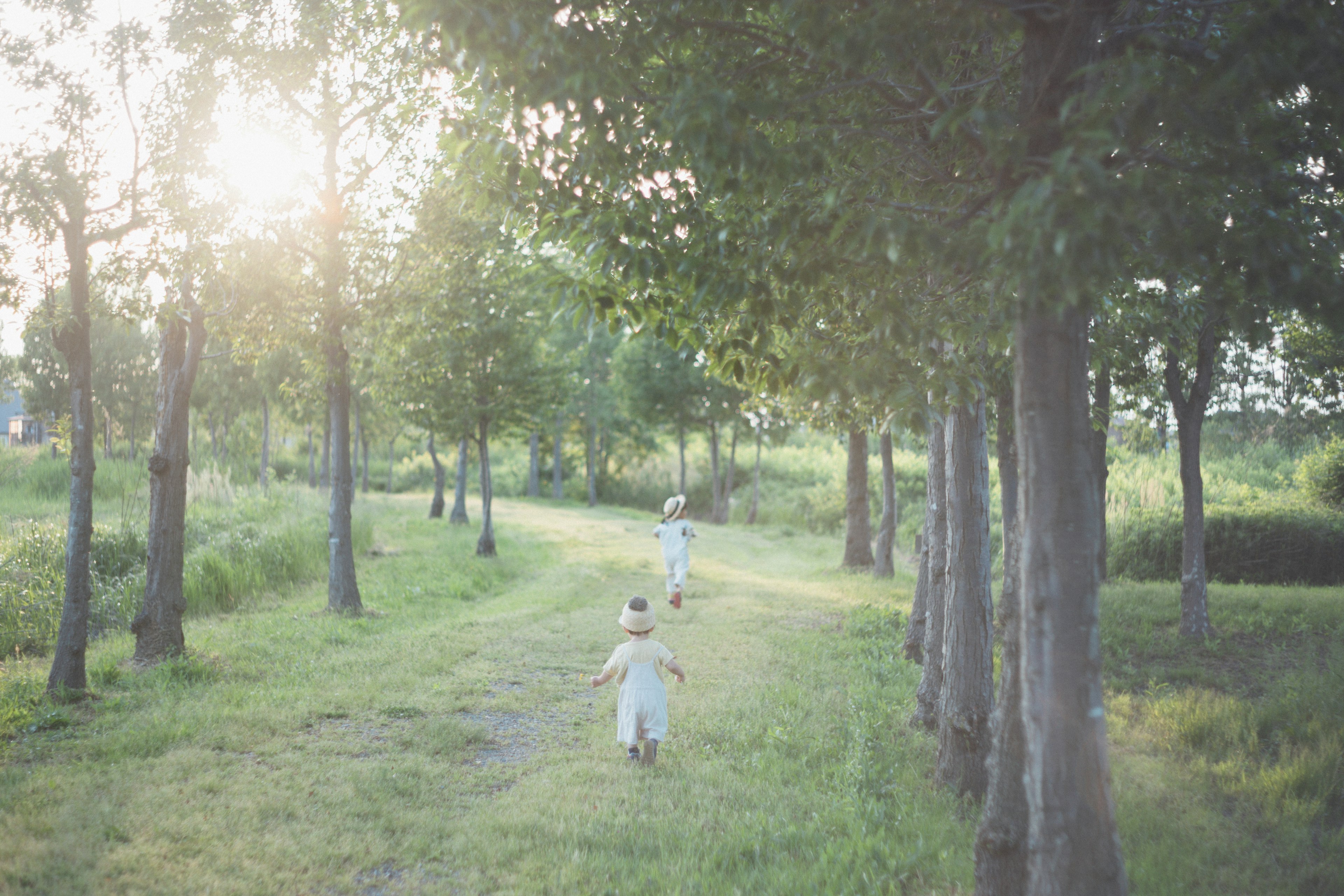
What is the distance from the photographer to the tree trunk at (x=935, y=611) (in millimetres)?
6641

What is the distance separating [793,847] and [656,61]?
4.87 metres

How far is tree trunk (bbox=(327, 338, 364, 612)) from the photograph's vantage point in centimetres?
1088

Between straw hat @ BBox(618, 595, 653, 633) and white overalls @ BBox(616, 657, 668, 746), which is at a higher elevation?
straw hat @ BBox(618, 595, 653, 633)

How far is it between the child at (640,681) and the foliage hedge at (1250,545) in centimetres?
1085

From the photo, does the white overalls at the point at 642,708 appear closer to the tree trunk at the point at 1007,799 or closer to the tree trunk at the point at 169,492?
the tree trunk at the point at 1007,799

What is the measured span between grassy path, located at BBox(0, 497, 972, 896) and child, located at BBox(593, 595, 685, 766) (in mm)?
193

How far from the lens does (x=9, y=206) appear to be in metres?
6.33

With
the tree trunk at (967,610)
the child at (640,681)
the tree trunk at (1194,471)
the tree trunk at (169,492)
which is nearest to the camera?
the tree trunk at (967,610)

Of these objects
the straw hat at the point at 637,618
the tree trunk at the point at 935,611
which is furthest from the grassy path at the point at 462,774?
the straw hat at the point at 637,618

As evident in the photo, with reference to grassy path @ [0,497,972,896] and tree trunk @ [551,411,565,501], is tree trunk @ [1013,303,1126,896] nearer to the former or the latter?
grassy path @ [0,497,972,896]

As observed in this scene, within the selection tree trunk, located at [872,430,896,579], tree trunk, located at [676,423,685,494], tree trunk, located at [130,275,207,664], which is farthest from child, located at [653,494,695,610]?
tree trunk, located at [676,423,685,494]

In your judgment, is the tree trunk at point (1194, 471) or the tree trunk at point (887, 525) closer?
the tree trunk at point (1194, 471)

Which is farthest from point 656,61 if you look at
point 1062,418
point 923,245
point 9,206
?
point 9,206

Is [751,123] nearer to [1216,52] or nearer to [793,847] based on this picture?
[1216,52]
